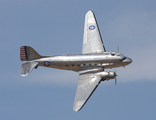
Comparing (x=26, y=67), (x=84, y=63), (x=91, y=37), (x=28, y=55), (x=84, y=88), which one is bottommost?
(x=84, y=88)

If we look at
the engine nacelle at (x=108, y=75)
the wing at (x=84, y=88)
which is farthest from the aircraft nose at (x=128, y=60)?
the wing at (x=84, y=88)

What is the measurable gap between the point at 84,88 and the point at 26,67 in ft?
36.3

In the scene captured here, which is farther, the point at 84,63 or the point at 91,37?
the point at 91,37

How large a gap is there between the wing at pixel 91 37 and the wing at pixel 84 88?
6.50 m

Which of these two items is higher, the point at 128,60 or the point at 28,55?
the point at 28,55

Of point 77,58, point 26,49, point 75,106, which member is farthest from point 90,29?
point 75,106

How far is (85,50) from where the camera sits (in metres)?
67.6

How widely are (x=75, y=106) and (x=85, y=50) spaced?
14.3 metres

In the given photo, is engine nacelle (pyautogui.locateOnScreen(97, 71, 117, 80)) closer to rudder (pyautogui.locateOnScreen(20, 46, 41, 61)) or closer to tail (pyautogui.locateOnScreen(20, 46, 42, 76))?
tail (pyautogui.locateOnScreen(20, 46, 42, 76))

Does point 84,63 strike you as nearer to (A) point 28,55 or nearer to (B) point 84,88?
(B) point 84,88

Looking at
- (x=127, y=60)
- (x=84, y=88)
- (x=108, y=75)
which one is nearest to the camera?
(x=84, y=88)

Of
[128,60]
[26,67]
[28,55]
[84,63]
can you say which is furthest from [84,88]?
[28,55]

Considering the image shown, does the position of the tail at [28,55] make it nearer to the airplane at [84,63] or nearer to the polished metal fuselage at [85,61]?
the airplane at [84,63]

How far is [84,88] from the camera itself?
197 ft
